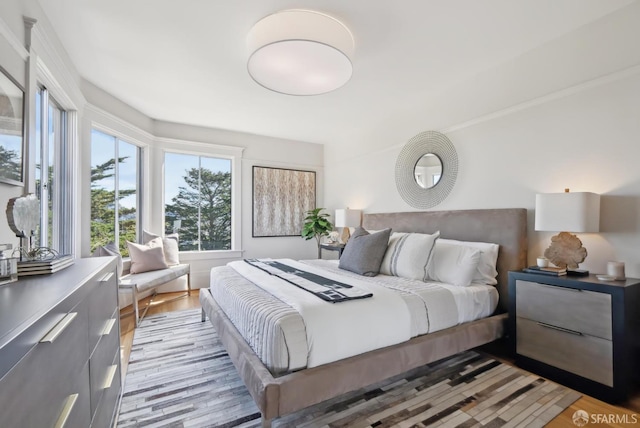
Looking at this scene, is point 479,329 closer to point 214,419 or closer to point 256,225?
point 214,419

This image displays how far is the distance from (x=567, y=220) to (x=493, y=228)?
0.71 metres

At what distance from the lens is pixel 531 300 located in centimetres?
223

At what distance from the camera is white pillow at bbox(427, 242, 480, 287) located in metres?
2.48

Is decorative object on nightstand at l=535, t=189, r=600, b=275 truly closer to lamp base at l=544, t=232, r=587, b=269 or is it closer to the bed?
lamp base at l=544, t=232, r=587, b=269

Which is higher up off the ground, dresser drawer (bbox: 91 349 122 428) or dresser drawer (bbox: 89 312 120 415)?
dresser drawer (bbox: 89 312 120 415)

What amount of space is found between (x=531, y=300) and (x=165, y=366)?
2.91 metres

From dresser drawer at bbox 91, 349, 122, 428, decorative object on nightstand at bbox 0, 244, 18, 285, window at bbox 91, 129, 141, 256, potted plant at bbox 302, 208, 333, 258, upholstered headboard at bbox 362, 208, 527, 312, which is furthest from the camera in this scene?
potted plant at bbox 302, 208, 333, 258

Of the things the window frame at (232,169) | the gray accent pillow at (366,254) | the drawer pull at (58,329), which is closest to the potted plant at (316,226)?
the window frame at (232,169)

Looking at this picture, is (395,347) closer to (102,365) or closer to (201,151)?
(102,365)

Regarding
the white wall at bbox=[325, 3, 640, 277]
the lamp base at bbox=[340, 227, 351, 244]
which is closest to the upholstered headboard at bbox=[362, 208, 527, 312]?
the white wall at bbox=[325, 3, 640, 277]

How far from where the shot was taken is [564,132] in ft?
7.90

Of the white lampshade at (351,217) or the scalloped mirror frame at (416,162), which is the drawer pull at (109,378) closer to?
the scalloped mirror frame at (416,162)

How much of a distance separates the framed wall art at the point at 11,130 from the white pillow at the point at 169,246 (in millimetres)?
2488

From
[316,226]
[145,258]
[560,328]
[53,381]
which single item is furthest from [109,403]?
[316,226]
